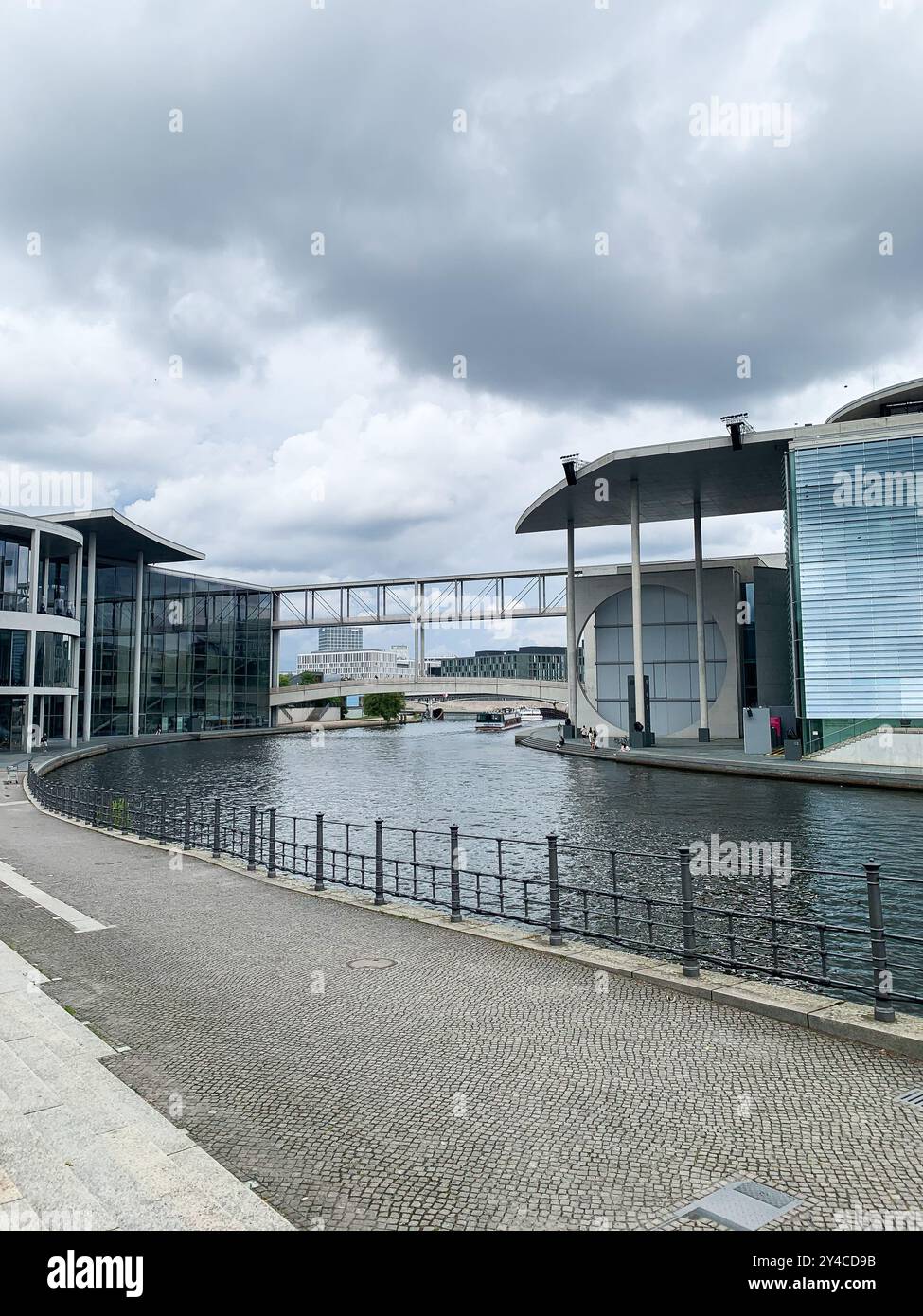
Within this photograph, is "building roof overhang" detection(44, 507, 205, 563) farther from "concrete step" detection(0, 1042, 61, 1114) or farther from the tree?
"concrete step" detection(0, 1042, 61, 1114)

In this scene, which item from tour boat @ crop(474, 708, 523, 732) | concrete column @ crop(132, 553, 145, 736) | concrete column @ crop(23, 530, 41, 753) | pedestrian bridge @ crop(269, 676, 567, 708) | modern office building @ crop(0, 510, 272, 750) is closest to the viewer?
concrete column @ crop(23, 530, 41, 753)

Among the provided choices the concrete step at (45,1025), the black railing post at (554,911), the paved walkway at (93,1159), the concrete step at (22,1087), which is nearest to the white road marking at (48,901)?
the concrete step at (45,1025)

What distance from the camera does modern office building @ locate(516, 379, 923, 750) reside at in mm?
38938

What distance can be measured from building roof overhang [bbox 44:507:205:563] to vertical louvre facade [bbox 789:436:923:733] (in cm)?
4966

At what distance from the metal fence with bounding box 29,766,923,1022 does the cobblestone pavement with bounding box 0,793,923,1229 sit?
0.98 meters

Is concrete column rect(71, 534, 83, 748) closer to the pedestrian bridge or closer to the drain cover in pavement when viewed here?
the pedestrian bridge

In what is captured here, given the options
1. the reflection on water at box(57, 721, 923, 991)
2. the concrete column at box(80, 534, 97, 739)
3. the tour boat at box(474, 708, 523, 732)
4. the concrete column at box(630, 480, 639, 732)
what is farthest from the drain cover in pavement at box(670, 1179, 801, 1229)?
the tour boat at box(474, 708, 523, 732)

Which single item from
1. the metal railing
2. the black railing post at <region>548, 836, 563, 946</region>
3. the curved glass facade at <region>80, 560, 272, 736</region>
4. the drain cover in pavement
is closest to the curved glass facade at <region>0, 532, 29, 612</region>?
the curved glass facade at <region>80, 560, 272, 736</region>

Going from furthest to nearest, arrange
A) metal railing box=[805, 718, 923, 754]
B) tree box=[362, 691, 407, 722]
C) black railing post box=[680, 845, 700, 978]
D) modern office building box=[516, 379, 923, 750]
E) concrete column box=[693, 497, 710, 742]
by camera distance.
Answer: tree box=[362, 691, 407, 722] < concrete column box=[693, 497, 710, 742] < modern office building box=[516, 379, 923, 750] < metal railing box=[805, 718, 923, 754] < black railing post box=[680, 845, 700, 978]

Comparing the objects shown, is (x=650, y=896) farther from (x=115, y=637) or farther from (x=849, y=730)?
(x=115, y=637)

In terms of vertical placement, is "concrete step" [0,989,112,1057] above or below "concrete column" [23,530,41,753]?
below

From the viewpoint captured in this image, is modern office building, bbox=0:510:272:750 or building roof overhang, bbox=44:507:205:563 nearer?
modern office building, bbox=0:510:272:750

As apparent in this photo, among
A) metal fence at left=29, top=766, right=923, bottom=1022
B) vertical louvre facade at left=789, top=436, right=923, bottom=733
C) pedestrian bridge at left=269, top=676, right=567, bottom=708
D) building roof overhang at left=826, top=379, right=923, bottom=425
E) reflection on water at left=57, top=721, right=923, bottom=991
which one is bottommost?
reflection on water at left=57, top=721, right=923, bottom=991

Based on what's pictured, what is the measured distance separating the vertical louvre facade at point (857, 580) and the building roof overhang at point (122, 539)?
163 ft
